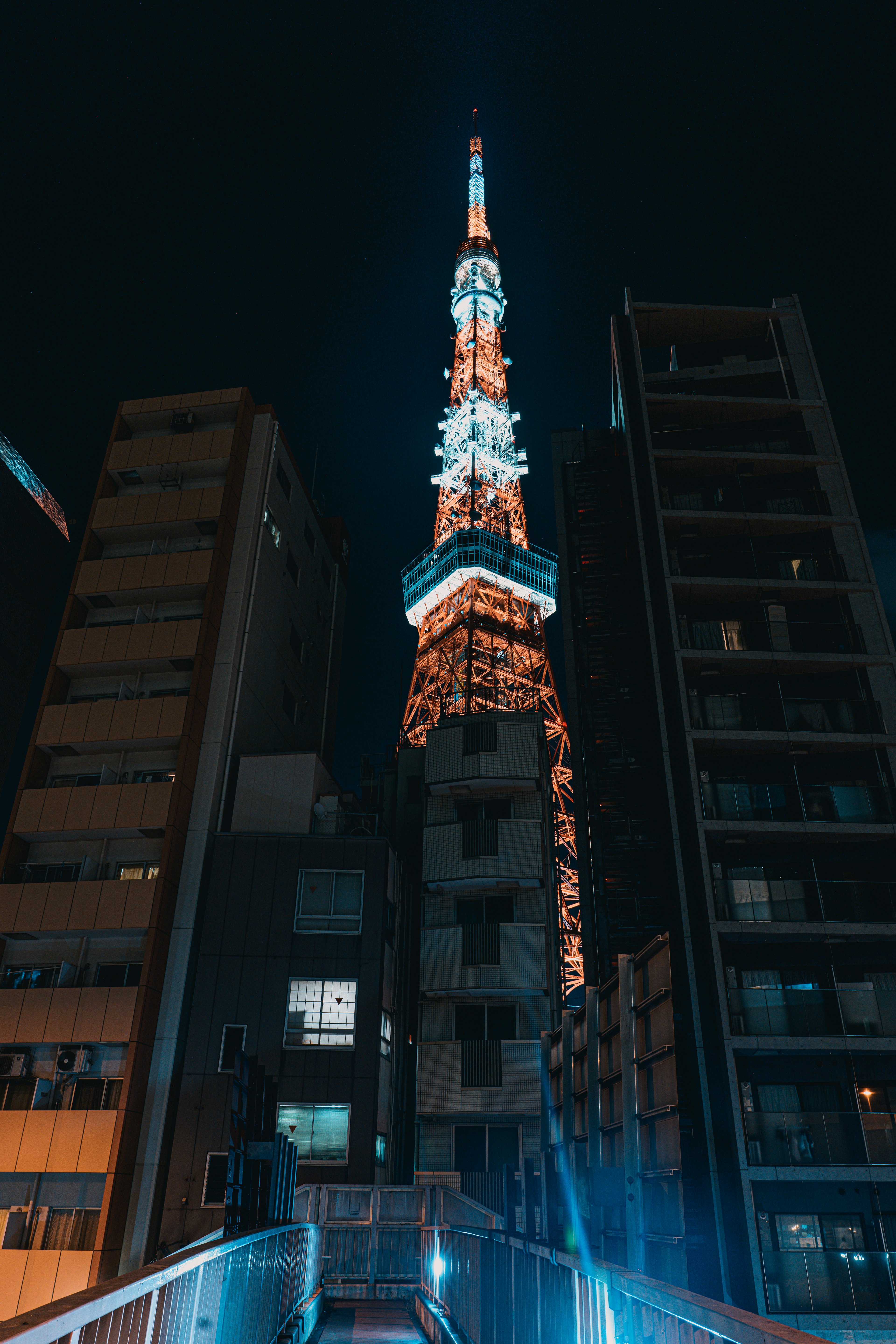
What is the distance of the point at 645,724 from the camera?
3238cm

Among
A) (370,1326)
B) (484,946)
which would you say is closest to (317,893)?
(484,946)

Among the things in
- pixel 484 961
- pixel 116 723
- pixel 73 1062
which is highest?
pixel 116 723

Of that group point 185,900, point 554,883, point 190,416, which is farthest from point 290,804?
point 190,416

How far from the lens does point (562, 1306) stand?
16.1 ft

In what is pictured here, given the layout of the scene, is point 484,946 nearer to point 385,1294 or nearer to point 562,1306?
point 385,1294

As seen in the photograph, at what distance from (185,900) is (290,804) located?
4.20m

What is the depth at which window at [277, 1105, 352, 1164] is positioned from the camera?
21.9 meters

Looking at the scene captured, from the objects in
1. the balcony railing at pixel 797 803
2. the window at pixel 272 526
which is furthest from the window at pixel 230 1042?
the window at pixel 272 526

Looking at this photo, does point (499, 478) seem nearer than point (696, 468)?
No

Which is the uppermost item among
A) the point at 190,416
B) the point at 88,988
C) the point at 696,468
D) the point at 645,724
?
the point at 190,416

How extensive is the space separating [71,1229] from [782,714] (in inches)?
903

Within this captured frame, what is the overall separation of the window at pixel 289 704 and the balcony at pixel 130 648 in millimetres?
4923

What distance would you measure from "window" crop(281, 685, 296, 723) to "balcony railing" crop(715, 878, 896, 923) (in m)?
17.7

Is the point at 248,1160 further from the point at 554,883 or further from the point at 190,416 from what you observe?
the point at 190,416
